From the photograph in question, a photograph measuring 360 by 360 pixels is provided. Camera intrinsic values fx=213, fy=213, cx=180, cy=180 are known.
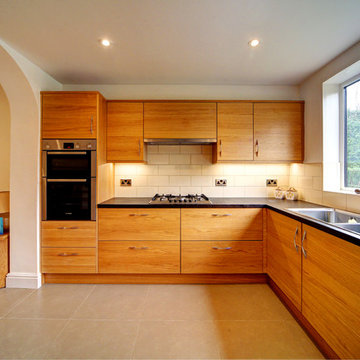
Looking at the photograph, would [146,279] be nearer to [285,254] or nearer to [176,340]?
[176,340]

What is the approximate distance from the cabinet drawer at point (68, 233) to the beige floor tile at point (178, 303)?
88 centimetres

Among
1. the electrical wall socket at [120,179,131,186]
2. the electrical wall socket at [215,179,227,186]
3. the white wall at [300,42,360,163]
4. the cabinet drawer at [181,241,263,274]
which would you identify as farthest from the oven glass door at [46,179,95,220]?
the white wall at [300,42,360,163]

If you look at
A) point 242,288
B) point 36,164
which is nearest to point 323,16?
point 242,288

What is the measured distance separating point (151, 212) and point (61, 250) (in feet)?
3.51

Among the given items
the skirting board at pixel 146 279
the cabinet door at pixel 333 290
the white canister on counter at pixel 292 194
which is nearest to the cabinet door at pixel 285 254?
the cabinet door at pixel 333 290

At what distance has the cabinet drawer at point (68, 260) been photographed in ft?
7.64

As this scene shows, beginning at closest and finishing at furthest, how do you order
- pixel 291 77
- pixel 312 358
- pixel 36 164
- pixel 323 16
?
pixel 312 358, pixel 323 16, pixel 36 164, pixel 291 77

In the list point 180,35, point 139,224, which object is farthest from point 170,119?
point 139,224

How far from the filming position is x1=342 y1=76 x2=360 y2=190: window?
2.11 metres

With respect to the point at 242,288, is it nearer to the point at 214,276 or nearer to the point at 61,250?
the point at 214,276

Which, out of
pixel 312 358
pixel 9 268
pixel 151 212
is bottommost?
pixel 312 358

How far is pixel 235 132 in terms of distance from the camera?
2604 millimetres

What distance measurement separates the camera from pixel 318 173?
7.84 feet

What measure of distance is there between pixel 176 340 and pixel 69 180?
1.83 meters
